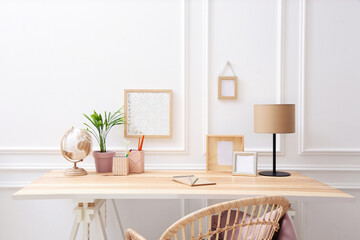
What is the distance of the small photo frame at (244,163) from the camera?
207cm

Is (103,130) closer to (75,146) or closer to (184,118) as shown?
(75,146)

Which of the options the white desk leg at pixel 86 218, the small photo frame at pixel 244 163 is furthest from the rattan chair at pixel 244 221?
the small photo frame at pixel 244 163

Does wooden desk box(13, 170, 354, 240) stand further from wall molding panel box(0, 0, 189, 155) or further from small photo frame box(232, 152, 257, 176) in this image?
wall molding panel box(0, 0, 189, 155)

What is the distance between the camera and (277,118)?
81.0 inches

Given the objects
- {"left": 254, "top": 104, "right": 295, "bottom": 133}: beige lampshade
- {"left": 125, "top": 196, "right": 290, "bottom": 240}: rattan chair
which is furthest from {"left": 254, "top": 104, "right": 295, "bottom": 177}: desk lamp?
{"left": 125, "top": 196, "right": 290, "bottom": 240}: rattan chair

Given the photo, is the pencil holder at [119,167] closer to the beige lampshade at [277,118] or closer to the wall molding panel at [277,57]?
the wall molding panel at [277,57]

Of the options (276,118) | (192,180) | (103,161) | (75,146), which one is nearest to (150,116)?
(103,161)

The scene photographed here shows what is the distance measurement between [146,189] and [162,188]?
82 mm

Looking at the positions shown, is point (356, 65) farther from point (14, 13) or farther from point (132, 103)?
point (14, 13)

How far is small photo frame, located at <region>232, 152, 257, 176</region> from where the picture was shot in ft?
6.81

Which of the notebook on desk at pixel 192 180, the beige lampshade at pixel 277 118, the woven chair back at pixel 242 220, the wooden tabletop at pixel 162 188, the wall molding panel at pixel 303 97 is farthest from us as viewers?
the wall molding panel at pixel 303 97

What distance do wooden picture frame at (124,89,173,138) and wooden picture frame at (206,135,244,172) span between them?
1.03 feet

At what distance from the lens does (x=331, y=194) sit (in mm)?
1682

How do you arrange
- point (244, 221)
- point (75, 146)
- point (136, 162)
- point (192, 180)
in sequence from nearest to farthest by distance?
point (244, 221) → point (192, 180) → point (75, 146) → point (136, 162)
